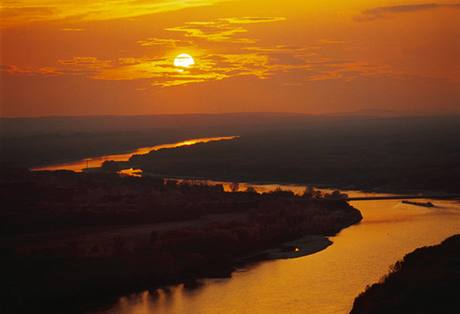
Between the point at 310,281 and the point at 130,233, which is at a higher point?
the point at 130,233

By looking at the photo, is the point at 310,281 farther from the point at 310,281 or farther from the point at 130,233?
the point at 130,233

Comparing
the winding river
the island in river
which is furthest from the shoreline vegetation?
the island in river

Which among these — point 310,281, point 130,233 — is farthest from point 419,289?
point 130,233

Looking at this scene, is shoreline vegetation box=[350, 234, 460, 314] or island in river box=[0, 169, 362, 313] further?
island in river box=[0, 169, 362, 313]

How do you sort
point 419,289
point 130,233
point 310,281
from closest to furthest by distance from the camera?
1. point 419,289
2. point 310,281
3. point 130,233

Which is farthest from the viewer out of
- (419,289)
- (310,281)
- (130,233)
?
(130,233)

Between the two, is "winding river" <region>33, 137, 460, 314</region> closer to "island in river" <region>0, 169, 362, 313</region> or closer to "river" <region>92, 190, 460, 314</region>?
"river" <region>92, 190, 460, 314</region>
